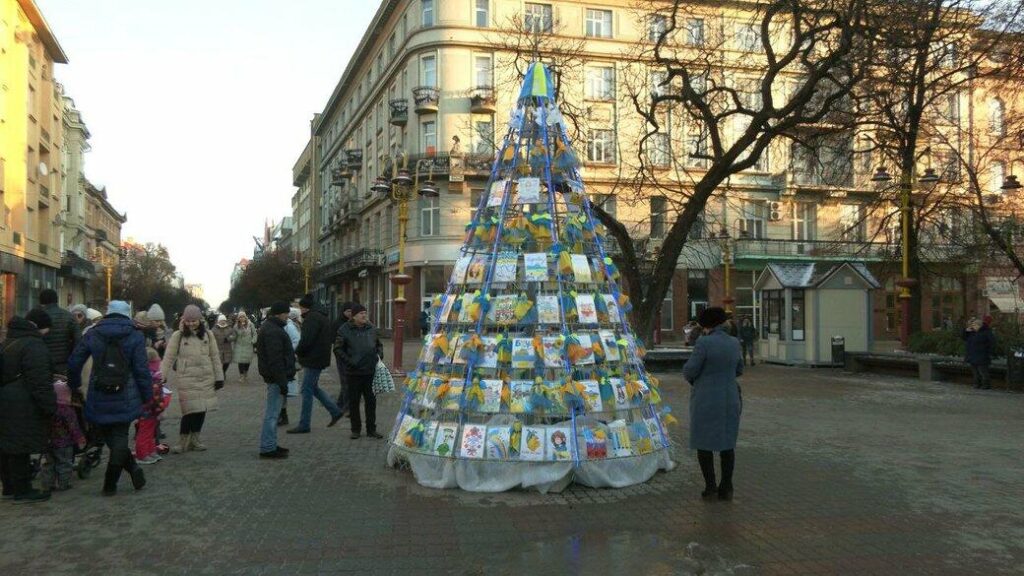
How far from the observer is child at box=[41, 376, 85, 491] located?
7.38 m

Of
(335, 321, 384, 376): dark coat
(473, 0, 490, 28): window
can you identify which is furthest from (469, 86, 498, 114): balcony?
(335, 321, 384, 376): dark coat

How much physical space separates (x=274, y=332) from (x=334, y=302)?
65045 millimetres

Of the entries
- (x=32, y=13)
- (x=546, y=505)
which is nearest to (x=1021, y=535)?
(x=546, y=505)

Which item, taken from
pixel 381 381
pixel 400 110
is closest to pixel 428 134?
pixel 400 110

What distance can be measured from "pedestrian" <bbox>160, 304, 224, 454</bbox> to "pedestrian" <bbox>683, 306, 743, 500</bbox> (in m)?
5.65

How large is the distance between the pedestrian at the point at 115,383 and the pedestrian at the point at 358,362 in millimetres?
3179

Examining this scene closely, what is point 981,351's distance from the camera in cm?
1767

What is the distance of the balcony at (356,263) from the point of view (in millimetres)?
49219

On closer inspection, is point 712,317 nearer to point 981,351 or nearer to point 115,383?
point 115,383

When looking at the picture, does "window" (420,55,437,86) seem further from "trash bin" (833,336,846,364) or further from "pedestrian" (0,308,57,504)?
"pedestrian" (0,308,57,504)

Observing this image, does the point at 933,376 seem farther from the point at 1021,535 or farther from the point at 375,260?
the point at 375,260

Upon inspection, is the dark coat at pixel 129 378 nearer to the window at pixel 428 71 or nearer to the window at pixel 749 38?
the window at pixel 749 38

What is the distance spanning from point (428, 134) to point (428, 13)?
6484mm

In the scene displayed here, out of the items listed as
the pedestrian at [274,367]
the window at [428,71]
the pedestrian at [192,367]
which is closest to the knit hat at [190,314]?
the pedestrian at [192,367]
